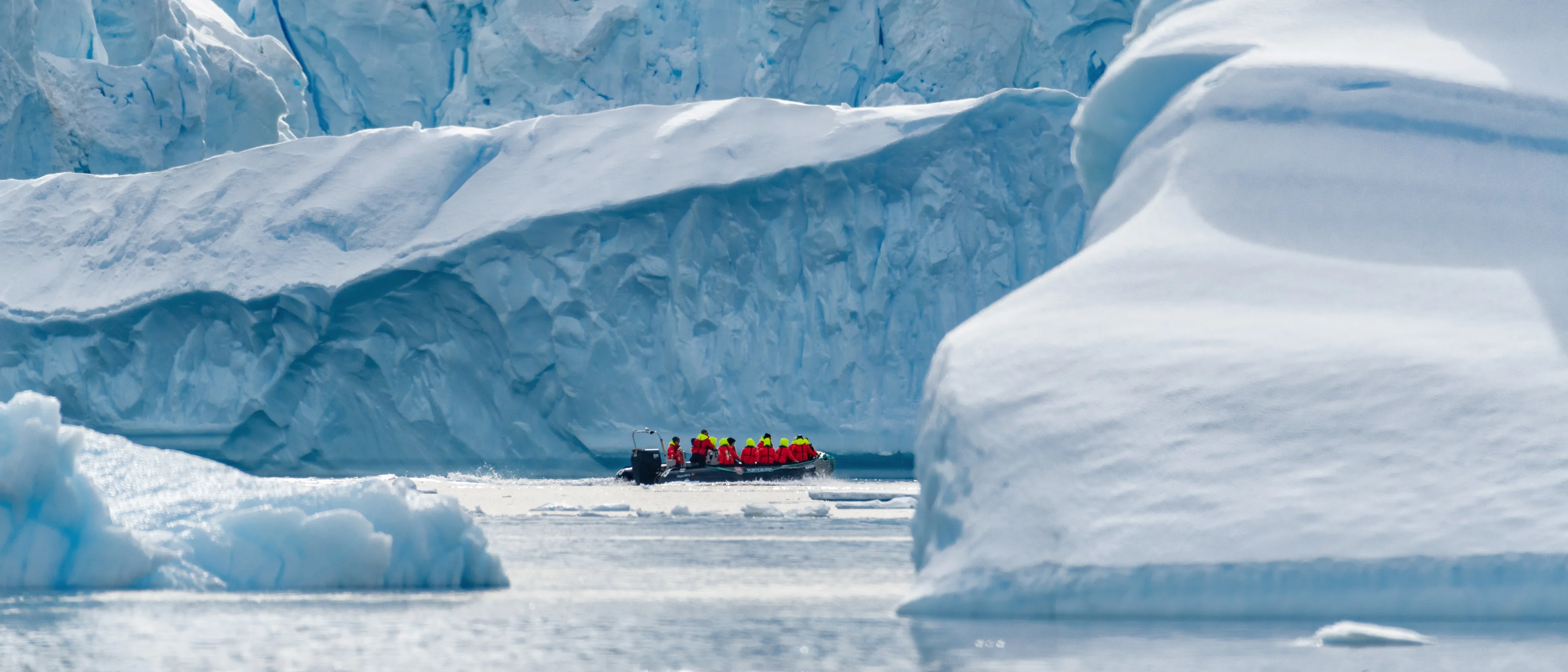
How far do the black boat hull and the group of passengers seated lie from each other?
0.22ft

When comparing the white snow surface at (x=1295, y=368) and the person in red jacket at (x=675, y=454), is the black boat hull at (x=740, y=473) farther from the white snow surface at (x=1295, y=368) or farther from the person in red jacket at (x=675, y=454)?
the white snow surface at (x=1295, y=368)

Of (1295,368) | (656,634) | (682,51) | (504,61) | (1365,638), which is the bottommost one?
(656,634)

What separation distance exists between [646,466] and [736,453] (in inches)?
92.2

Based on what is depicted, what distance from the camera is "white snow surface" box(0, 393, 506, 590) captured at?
8797 mm

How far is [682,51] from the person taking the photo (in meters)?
30.7

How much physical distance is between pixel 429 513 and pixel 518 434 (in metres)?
13.6

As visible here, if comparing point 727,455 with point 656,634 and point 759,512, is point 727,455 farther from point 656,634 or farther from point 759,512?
point 656,634

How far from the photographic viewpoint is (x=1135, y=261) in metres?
8.02

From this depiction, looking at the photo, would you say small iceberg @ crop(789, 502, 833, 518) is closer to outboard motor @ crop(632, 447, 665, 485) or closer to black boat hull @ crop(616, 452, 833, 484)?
outboard motor @ crop(632, 447, 665, 485)

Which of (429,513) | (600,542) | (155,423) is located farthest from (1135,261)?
(155,423)

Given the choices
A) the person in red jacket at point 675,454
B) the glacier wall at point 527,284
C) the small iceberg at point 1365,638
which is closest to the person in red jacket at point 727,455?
the person in red jacket at point 675,454

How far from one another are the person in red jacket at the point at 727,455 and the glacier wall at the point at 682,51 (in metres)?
8.44

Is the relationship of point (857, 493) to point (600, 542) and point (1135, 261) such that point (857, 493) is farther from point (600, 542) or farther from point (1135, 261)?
point (1135, 261)

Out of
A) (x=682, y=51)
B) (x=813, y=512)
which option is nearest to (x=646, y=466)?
(x=813, y=512)
